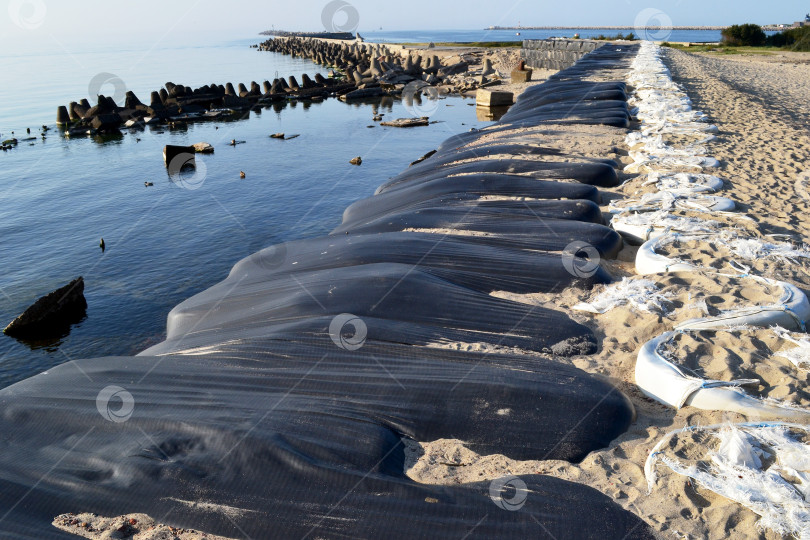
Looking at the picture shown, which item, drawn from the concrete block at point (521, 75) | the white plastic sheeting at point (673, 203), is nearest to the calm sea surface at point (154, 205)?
the concrete block at point (521, 75)

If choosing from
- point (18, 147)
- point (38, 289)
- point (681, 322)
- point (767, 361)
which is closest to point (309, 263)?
point (681, 322)

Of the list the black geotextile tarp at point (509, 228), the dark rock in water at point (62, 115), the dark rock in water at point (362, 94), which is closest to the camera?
the black geotextile tarp at point (509, 228)

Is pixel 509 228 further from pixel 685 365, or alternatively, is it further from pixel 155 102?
pixel 155 102

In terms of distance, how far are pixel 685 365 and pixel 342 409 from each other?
3.16 m

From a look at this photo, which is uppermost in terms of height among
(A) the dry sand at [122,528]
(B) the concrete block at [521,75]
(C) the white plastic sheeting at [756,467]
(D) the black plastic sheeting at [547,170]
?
(B) the concrete block at [521,75]

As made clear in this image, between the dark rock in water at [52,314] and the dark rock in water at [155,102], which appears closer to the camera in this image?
the dark rock in water at [52,314]

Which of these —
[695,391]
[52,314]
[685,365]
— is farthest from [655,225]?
[52,314]

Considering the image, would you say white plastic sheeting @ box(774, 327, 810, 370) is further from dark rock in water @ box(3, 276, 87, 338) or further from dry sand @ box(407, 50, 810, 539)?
dark rock in water @ box(3, 276, 87, 338)

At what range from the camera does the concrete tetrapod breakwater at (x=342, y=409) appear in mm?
3486

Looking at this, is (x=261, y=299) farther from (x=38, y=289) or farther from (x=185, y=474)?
(x=38, y=289)

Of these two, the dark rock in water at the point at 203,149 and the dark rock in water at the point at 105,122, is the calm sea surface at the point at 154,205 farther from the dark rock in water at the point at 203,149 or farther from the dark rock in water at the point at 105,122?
the dark rock in water at the point at 105,122

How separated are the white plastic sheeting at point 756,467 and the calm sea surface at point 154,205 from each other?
410 inches

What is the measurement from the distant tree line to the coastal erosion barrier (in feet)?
57.2

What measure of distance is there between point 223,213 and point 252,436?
54.2 ft
